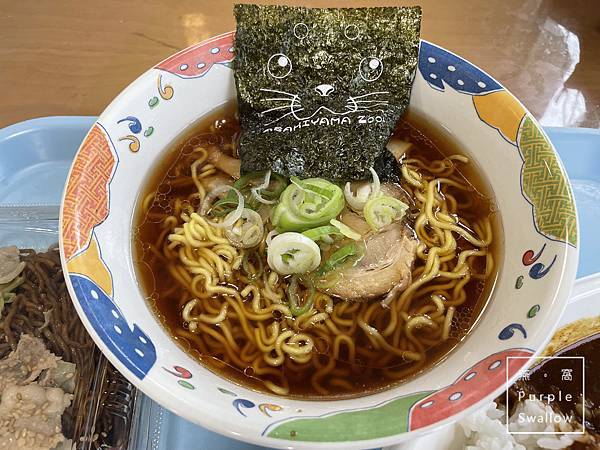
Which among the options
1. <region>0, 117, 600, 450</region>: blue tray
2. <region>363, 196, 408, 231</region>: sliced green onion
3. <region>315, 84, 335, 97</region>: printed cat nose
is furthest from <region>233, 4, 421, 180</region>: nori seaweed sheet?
<region>0, 117, 600, 450</region>: blue tray

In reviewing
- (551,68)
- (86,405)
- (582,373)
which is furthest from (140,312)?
(551,68)

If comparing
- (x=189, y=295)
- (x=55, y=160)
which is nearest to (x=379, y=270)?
(x=189, y=295)

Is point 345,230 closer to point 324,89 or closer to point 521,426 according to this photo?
point 324,89

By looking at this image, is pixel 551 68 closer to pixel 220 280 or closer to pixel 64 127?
pixel 220 280

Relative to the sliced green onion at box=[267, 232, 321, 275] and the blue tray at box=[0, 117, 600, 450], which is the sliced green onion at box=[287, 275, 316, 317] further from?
the blue tray at box=[0, 117, 600, 450]

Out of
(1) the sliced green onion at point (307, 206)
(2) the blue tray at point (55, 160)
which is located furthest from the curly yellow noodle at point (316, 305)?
(2) the blue tray at point (55, 160)

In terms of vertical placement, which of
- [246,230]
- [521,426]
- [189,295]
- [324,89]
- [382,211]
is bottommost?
[521,426]
